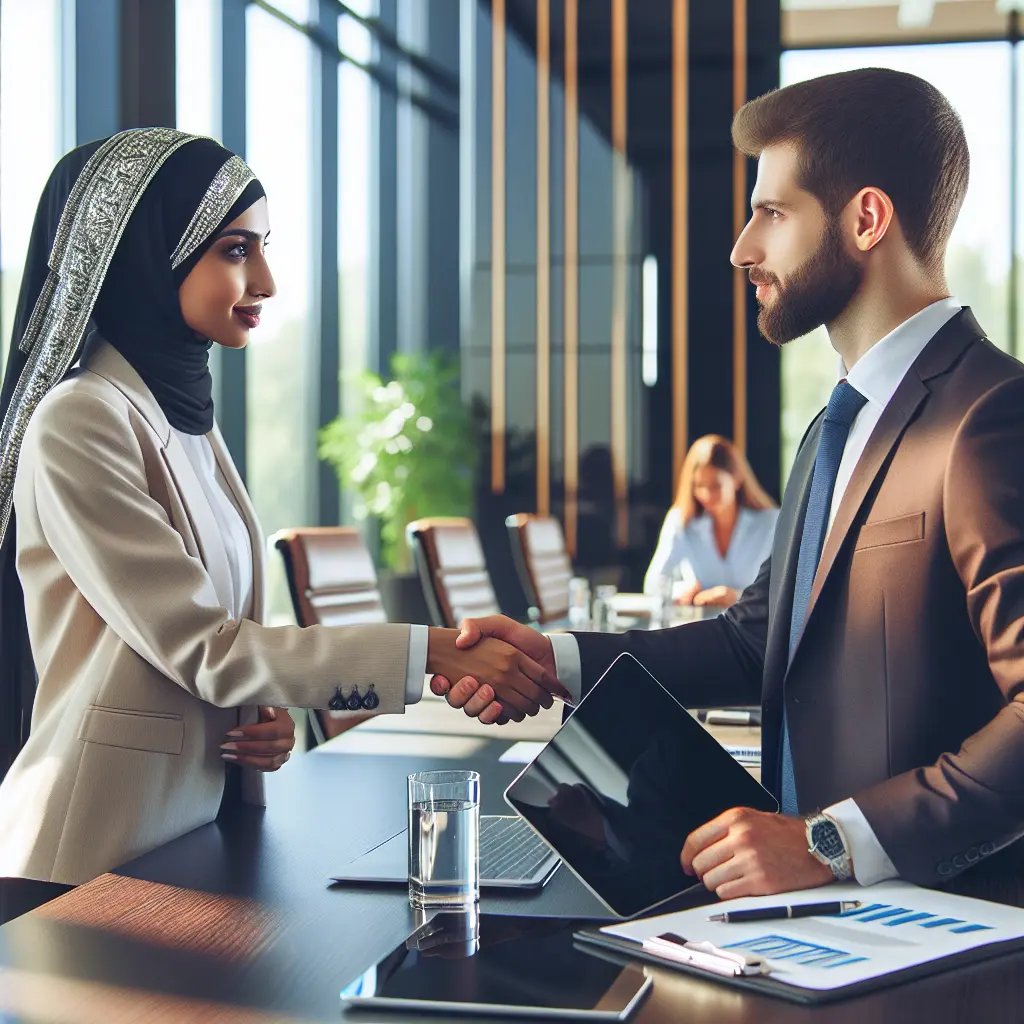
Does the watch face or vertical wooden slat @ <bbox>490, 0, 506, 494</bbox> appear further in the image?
vertical wooden slat @ <bbox>490, 0, 506, 494</bbox>

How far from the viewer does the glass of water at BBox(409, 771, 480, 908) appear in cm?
115

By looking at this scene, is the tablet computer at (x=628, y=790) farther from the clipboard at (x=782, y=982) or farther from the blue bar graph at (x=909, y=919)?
the blue bar graph at (x=909, y=919)

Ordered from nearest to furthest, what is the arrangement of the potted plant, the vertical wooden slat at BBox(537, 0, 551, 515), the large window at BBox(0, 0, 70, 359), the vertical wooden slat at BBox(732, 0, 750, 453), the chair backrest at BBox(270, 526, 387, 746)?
the chair backrest at BBox(270, 526, 387, 746), the large window at BBox(0, 0, 70, 359), the potted plant, the vertical wooden slat at BBox(732, 0, 750, 453), the vertical wooden slat at BBox(537, 0, 551, 515)

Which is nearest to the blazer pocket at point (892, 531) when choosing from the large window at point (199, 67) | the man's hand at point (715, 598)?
the man's hand at point (715, 598)

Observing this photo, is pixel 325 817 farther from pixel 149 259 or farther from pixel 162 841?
pixel 149 259

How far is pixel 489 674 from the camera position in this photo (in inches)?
73.7

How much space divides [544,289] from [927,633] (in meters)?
7.01

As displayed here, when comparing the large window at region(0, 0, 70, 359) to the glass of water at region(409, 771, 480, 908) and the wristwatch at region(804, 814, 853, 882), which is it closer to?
the glass of water at region(409, 771, 480, 908)

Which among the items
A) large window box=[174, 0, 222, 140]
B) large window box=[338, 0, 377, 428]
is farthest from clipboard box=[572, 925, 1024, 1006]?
large window box=[338, 0, 377, 428]

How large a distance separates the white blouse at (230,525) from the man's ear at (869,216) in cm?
98

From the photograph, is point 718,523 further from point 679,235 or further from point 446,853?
point 446,853

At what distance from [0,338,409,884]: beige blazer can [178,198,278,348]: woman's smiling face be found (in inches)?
10.0

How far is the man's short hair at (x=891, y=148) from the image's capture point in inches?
56.0

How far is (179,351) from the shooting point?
74.0 inches
